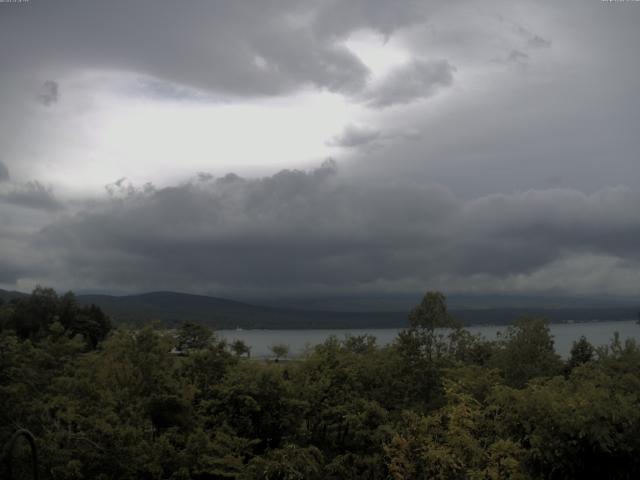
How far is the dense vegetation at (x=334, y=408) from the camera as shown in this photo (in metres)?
10.7

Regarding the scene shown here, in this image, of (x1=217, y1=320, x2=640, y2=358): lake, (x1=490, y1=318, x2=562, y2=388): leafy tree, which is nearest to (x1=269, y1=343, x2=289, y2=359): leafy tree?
(x1=217, y1=320, x2=640, y2=358): lake

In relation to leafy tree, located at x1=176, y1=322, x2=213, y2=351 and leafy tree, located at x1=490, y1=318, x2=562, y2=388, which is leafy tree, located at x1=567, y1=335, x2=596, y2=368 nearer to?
leafy tree, located at x1=490, y1=318, x2=562, y2=388

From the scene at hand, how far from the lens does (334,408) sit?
1566cm

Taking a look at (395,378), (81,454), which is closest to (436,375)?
(395,378)

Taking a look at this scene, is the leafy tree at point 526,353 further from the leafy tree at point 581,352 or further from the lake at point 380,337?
the leafy tree at point 581,352

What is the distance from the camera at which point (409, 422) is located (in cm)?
1378

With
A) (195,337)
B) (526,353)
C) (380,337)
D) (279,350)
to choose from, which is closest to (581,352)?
(526,353)

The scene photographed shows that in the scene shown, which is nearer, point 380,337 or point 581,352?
point 581,352

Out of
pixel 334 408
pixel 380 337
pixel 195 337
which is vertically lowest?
pixel 380 337

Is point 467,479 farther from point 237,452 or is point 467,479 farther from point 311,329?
point 311,329

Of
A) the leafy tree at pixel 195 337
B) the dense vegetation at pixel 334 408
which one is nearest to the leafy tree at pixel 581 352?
the dense vegetation at pixel 334 408

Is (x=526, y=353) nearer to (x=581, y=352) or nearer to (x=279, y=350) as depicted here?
(x=279, y=350)

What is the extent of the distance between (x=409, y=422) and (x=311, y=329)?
14952 centimetres

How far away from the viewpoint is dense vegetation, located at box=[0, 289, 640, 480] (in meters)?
10.7
